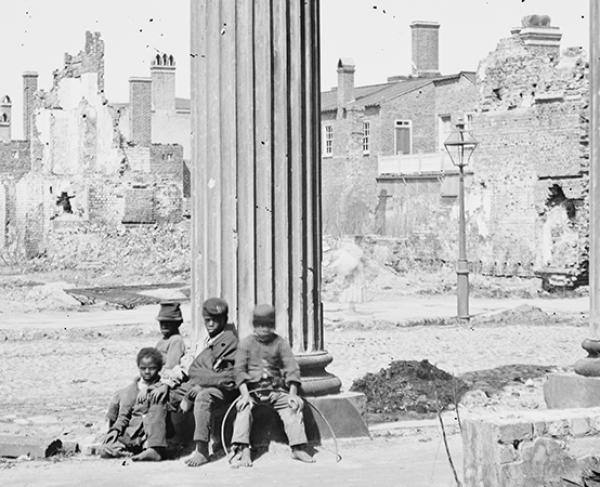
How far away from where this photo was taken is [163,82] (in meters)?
62.8

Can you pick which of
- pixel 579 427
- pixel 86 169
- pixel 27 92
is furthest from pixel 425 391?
pixel 27 92

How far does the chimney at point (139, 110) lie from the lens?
54.3 meters

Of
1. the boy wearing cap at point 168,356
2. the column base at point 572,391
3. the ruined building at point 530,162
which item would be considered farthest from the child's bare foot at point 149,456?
the ruined building at point 530,162

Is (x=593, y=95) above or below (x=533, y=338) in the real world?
above

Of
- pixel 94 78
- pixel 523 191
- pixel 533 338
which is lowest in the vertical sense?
pixel 533 338

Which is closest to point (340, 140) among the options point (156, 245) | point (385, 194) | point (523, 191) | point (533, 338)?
point (385, 194)

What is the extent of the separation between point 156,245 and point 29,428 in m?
30.7

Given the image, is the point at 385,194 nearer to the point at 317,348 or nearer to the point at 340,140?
the point at 340,140

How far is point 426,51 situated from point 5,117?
23584 mm

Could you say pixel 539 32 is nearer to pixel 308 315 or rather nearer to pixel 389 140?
pixel 389 140

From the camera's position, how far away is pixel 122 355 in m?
17.3

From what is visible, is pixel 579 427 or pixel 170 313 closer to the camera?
pixel 579 427

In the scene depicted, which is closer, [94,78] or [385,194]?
[94,78]

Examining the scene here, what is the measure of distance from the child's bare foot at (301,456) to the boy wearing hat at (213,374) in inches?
21.5
